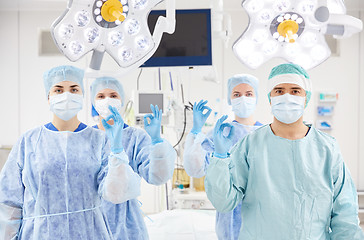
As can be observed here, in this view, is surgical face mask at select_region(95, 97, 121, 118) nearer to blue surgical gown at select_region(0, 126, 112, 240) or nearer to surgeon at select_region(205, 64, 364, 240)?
blue surgical gown at select_region(0, 126, 112, 240)

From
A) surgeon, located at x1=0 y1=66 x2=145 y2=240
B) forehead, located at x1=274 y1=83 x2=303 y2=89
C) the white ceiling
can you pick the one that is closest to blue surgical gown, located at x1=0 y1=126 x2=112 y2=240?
surgeon, located at x1=0 y1=66 x2=145 y2=240


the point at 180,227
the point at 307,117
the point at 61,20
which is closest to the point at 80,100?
the point at 61,20

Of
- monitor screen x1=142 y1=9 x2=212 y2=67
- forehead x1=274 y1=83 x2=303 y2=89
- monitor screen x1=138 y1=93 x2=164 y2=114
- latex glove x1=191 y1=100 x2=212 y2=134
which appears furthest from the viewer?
monitor screen x1=138 y1=93 x2=164 y2=114

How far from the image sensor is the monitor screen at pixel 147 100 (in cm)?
225

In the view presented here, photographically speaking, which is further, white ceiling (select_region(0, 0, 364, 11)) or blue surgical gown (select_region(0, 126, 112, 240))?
white ceiling (select_region(0, 0, 364, 11))

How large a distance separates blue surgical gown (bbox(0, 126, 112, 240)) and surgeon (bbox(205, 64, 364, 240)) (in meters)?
0.50

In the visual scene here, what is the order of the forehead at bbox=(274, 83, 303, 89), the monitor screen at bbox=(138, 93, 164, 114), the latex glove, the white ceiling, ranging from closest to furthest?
the forehead at bbox=(274, 83, 303, 89) → the latex glove → the monitor screen at bbox=(138, 93, 164, 114) → the white ceiling

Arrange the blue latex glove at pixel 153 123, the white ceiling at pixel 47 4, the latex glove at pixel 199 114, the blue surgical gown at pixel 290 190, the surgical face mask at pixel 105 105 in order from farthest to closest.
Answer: the white ceiling at pixel 47 4
the surgical face mask at pixel 105 105
the latex glove at pixel 199 114
the blue latex glove at pixel 153 123
the blue surgical gown at pixel 290 190

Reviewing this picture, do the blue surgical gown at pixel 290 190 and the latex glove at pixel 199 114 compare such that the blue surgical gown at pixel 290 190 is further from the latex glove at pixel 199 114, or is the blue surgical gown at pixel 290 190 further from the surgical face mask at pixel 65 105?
the surgical face mask at pixel 65 105

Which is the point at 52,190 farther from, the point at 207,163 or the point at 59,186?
the point at 207,163

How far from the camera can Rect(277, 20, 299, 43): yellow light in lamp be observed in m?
1.40

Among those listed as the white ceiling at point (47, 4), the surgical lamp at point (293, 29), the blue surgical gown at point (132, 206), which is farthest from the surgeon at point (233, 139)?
the white ceiling at point (47, 4)

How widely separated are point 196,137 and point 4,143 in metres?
3.28

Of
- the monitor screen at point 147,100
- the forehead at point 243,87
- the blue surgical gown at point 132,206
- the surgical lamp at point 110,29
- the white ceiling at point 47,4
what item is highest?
the white ceiling at point 47,4
